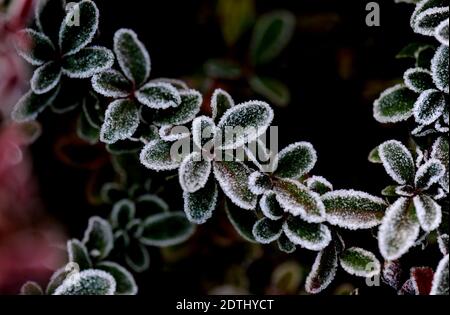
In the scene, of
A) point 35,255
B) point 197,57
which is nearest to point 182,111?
point 35,255

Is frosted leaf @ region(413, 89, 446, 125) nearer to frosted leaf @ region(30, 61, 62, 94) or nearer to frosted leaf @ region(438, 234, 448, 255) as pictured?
frosted leaf @ region(438, 234, 448, 255)

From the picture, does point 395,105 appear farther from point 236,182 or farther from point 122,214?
point 122,214

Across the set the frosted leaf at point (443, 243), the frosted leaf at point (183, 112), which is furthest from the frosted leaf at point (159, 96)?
the frosted leaf at point (443, 243)

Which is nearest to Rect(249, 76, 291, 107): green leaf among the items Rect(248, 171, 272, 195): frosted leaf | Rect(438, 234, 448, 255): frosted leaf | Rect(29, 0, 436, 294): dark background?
Rect(29, 0, 436, 294): dark background

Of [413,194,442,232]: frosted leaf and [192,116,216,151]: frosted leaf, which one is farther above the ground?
[192,116,216,151]: frosted leaf

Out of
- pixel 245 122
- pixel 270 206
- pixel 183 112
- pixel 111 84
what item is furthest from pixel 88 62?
pixel 270 206

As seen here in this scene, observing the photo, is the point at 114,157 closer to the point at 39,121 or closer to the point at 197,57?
the point at 39,121

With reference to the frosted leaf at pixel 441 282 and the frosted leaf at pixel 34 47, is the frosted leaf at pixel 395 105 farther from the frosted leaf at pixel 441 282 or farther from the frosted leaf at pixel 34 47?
the frosted leaf at pixel 34 47
